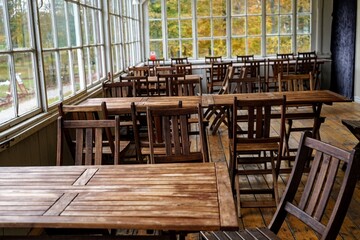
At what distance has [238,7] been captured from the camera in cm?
923

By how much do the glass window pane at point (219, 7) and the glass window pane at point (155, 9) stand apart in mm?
1234

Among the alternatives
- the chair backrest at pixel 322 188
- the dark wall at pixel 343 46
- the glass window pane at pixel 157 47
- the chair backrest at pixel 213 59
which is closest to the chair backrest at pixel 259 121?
the chair backrest at pixel 322 188

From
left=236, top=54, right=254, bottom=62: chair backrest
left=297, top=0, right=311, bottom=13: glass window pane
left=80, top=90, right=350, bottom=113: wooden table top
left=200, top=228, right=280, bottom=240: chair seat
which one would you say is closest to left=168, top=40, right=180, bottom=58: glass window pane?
left=236, top=54, right=254, bottom=62: chair backrest

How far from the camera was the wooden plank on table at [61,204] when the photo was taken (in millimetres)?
1430

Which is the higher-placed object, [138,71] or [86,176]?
[138,71]

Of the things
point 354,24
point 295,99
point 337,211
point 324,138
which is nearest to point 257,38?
point 354,24

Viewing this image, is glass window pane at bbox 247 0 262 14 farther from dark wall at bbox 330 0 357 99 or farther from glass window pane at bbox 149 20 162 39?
glass window pane at bbox 149 20 162 39

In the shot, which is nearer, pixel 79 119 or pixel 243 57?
pixel 79 119

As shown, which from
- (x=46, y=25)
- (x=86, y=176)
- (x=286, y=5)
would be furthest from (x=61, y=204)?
A: (x=286, y=5)

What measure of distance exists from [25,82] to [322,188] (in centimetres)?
211

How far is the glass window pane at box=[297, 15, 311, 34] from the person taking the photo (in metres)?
9.23

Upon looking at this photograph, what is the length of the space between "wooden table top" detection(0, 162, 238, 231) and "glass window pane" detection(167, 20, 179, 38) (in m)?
7.80

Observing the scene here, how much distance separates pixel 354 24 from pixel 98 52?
478 cm

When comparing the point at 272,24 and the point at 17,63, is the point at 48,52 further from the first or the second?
the point at 272,24
